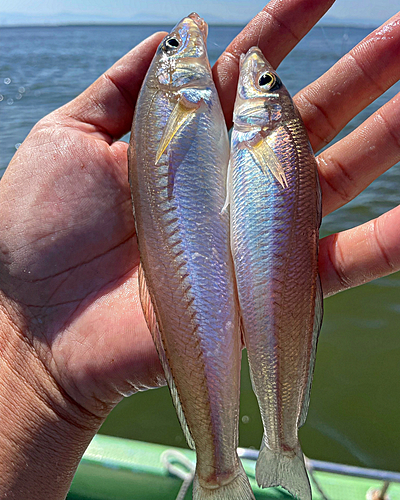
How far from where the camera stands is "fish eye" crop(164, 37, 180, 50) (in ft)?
8.45

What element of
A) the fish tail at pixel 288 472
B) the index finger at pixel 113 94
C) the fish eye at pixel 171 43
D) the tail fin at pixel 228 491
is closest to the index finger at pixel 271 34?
the fish eye at pixel 171 43

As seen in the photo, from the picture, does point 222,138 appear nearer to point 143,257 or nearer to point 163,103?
point 163,103

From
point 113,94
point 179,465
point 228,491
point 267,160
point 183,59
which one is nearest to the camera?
point 228,491

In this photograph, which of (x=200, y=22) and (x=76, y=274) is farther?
(x=200, y=22)

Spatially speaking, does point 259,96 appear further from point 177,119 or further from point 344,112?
point 344,112

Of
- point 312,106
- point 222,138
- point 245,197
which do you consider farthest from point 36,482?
point 312,106

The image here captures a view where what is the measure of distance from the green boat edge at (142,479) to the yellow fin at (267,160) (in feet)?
6.56

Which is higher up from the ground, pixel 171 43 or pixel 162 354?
pixel 171 43

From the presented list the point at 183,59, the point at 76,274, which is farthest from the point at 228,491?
the point at 183,59

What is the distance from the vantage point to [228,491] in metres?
1.92

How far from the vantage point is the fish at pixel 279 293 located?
196cm

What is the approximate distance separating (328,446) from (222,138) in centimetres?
301

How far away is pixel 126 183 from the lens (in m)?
2.60

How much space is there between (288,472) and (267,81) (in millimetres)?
2189
